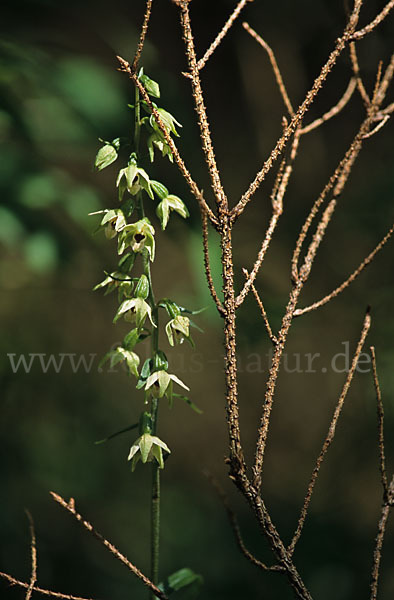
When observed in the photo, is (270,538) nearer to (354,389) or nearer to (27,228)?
(27,228)

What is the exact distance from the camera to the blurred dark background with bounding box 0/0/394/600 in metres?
1.16

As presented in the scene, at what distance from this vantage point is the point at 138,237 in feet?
1.85

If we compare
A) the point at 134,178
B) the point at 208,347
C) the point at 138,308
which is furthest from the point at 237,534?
the point at 208,347

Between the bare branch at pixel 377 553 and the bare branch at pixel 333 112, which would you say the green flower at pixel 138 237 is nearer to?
the bare branch at pixel 333 112

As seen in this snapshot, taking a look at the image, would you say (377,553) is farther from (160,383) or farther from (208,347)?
(208,347)

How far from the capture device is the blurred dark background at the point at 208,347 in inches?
45.8

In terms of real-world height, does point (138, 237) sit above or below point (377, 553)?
above

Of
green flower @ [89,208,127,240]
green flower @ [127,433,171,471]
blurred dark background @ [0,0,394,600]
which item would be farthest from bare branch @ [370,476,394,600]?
blurred dark background @ [0,0,394,600]

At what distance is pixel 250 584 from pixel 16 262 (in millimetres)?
806

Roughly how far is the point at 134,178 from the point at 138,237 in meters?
0.05

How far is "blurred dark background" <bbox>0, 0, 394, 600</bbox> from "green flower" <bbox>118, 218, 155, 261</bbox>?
0.46 m

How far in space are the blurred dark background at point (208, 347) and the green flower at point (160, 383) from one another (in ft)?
1.56

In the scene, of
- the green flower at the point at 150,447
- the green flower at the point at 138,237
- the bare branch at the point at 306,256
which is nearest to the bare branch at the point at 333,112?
the bare branch at the point at 306,256

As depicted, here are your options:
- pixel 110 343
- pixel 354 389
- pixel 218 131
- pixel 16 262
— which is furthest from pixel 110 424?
pixel 218 131
